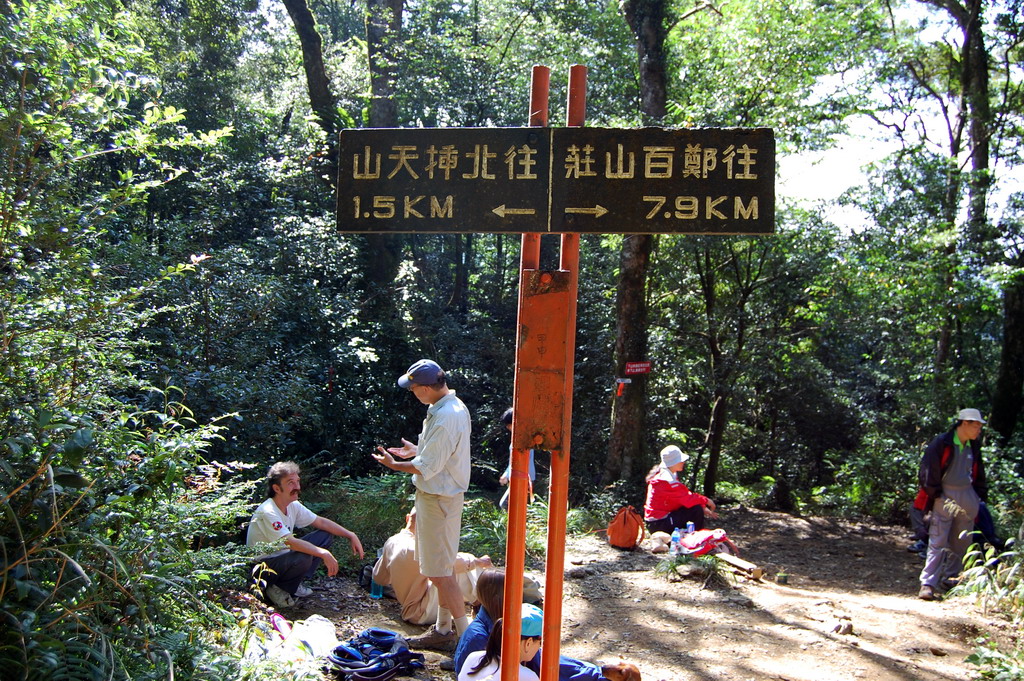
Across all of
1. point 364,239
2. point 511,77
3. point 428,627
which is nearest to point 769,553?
point 428,627

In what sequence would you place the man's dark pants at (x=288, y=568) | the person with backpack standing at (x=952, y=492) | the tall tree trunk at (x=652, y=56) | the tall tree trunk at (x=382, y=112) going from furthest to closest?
the tall tree trunk at (x=382, y=112), the tall tree trunk at (x=652, y=56), the person with backpack standing at (x=952, y=492), the man's dark pants at (x=288, y=568)

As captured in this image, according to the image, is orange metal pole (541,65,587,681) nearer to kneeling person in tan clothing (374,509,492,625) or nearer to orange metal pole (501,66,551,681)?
orange metal pole (501,66,551,681)

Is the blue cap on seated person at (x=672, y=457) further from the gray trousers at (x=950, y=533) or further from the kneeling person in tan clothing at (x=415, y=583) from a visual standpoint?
the kneeling person in tan clothing at (x=415, y=583)

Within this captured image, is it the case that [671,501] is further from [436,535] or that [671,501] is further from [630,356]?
[436,535]

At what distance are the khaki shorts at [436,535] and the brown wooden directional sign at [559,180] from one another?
2.84 m

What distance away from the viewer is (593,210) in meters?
2.94

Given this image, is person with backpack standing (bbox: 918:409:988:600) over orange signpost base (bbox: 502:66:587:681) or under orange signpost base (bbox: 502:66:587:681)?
under

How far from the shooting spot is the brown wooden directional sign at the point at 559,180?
2.90 metres

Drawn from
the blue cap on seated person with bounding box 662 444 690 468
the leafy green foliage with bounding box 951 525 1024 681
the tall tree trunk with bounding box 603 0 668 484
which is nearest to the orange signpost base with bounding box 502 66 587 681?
the leafy green foliage with bounding box 951 525 1024 681

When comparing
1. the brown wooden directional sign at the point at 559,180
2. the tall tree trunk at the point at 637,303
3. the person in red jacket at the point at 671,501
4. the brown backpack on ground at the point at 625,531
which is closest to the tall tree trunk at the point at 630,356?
the tall tree trunk at the point at 637,303

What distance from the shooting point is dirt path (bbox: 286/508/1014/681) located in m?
5.63

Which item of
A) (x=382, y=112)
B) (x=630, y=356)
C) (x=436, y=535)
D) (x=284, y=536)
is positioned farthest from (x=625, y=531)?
(x=382, y=112)

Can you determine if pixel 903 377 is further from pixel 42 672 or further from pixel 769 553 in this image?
pixel 42 672

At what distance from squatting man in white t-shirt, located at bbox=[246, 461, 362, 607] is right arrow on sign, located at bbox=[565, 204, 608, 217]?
3671 millimetres
